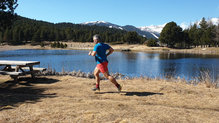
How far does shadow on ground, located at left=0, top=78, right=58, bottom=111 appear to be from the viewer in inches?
262

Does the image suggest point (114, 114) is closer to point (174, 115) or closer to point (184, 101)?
point (174, 115)

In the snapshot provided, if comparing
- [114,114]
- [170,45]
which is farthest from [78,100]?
[170,45]

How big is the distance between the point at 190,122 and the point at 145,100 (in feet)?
7.29

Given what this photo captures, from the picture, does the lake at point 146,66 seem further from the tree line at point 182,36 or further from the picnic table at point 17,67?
the tree line at point 182,36

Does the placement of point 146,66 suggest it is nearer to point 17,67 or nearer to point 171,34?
point 17,67

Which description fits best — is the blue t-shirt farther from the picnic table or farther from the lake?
the lake

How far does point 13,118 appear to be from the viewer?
5.15 m

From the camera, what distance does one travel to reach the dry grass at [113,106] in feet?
16.8

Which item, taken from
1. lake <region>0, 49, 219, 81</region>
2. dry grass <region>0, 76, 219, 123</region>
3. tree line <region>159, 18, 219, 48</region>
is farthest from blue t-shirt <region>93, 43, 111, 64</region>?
tree line <region>159, 18, 219, 48</region>

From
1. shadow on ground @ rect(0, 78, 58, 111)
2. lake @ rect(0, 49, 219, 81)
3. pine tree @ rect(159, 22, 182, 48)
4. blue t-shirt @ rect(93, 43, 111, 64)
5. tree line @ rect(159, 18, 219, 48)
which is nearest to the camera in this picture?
shadow on ground @ rect(0, 78, 58, 111)

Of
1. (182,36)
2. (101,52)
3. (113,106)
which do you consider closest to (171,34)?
(182,36)

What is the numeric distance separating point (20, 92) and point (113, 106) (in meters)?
4.51

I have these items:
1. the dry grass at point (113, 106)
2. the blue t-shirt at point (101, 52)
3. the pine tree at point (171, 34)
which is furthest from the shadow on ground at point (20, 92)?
the pine tree at point (171, 34)

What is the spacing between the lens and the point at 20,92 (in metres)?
8.44
